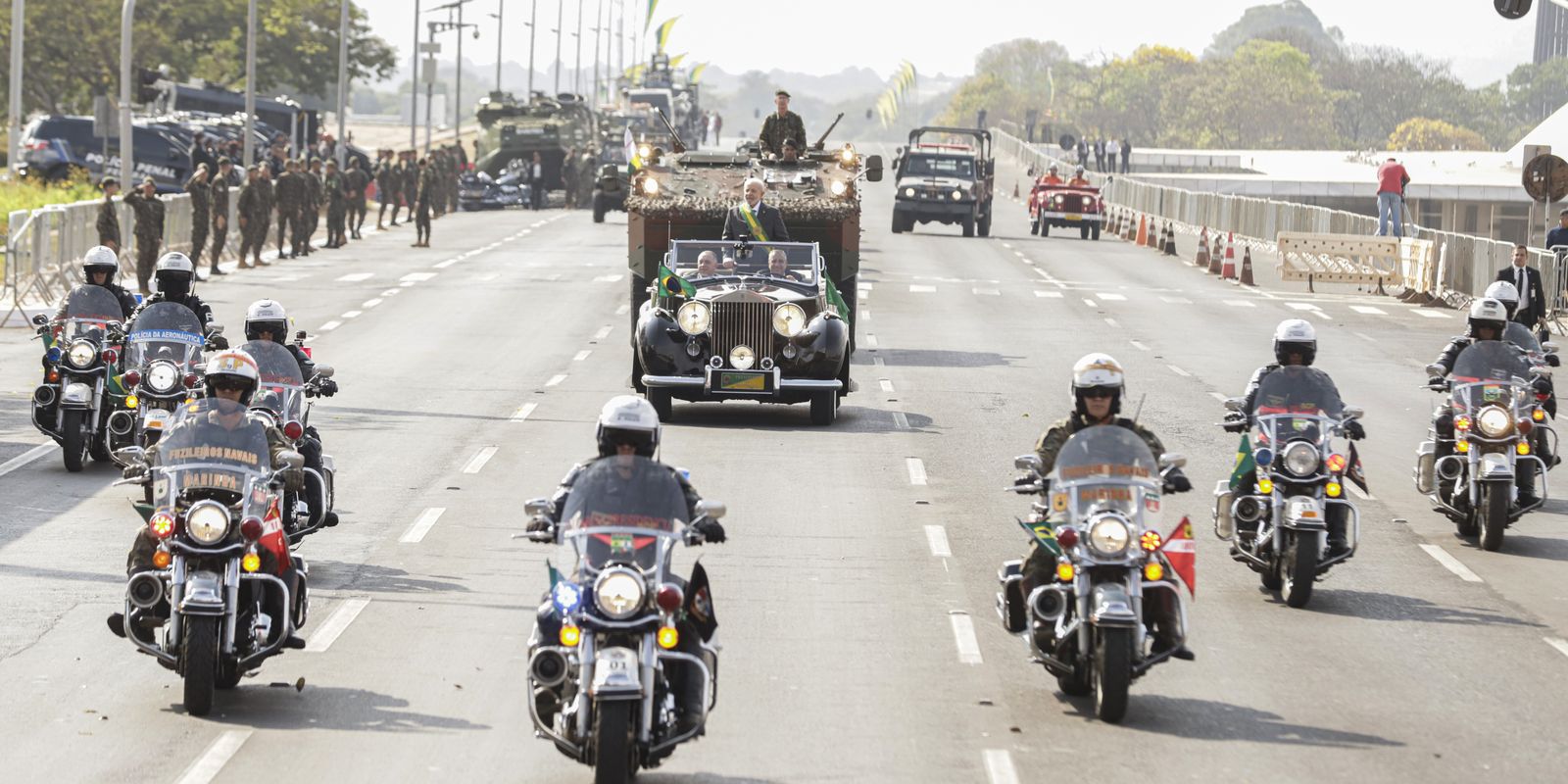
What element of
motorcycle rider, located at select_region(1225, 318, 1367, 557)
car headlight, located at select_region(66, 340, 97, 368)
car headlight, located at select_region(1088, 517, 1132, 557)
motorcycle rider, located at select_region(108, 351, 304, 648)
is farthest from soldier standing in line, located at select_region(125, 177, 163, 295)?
car headlight, located at select_region(1088, 517, 1132, 557)

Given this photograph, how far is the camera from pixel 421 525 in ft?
54.0

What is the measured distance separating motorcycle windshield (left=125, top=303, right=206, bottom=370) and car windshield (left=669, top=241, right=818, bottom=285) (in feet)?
20.8

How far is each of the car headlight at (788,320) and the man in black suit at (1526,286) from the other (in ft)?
28.7

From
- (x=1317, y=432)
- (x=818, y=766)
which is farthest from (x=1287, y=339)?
(x=818, y=766)

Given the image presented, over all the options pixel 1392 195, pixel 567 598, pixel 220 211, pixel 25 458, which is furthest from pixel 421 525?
pixel 1392 195

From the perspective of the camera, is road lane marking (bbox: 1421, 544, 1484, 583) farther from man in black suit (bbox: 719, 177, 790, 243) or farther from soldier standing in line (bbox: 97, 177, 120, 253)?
soldier standing in line (bbox: 97, 177, 120, 253)

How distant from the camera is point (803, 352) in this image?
22.2 m

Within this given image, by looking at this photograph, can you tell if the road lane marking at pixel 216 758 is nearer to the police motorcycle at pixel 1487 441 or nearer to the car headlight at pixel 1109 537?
the car headlight at pixel 1109 537

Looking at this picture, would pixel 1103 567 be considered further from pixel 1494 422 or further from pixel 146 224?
pixel 146 224

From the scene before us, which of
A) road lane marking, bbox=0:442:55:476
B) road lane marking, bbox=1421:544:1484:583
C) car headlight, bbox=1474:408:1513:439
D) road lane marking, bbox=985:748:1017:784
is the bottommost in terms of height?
road lane marking, bbox=0:442:55:476

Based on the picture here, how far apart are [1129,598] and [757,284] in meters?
12.3

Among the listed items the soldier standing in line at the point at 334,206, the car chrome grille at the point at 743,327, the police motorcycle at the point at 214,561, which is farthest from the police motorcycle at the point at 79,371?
the soldier standing in line at the point at 334,206

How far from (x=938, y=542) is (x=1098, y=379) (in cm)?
517

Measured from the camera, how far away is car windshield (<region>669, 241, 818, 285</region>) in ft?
75.2
